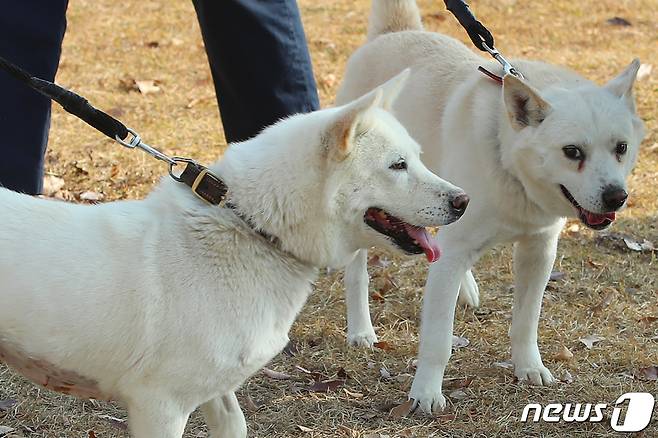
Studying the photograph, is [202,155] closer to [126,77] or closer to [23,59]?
[126,77]

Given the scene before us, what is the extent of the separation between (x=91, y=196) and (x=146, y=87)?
168 cm

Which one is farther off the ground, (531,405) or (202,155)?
(531,405)

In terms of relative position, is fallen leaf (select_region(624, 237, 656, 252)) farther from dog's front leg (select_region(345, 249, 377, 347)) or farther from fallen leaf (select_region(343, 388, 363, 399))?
fallen leaf (select_region(343, 388, 363, 399))

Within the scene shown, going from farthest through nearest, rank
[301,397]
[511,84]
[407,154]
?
1. [301,397]
2. [511,84]
3. [407,154]

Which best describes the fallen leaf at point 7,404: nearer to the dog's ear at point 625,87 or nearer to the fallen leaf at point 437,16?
the dog's ear at point 625,87

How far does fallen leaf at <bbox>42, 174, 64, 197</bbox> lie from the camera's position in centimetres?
487

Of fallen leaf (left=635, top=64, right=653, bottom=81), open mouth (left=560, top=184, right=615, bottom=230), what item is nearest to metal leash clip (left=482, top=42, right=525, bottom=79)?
open mouth (left=560, top=184, right=615, bottom=230)

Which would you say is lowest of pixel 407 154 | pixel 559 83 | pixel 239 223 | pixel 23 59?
pixel 23 59

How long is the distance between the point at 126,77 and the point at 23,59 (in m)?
3.29

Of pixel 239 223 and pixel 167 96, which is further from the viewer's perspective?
pixel 167 96

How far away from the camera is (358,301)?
12.0 feet

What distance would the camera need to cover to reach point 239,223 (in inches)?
92.0

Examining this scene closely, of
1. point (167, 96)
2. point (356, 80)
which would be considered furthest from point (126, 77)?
point (356, 80)

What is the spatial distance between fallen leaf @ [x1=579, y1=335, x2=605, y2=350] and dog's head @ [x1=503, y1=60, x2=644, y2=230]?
0.71m
